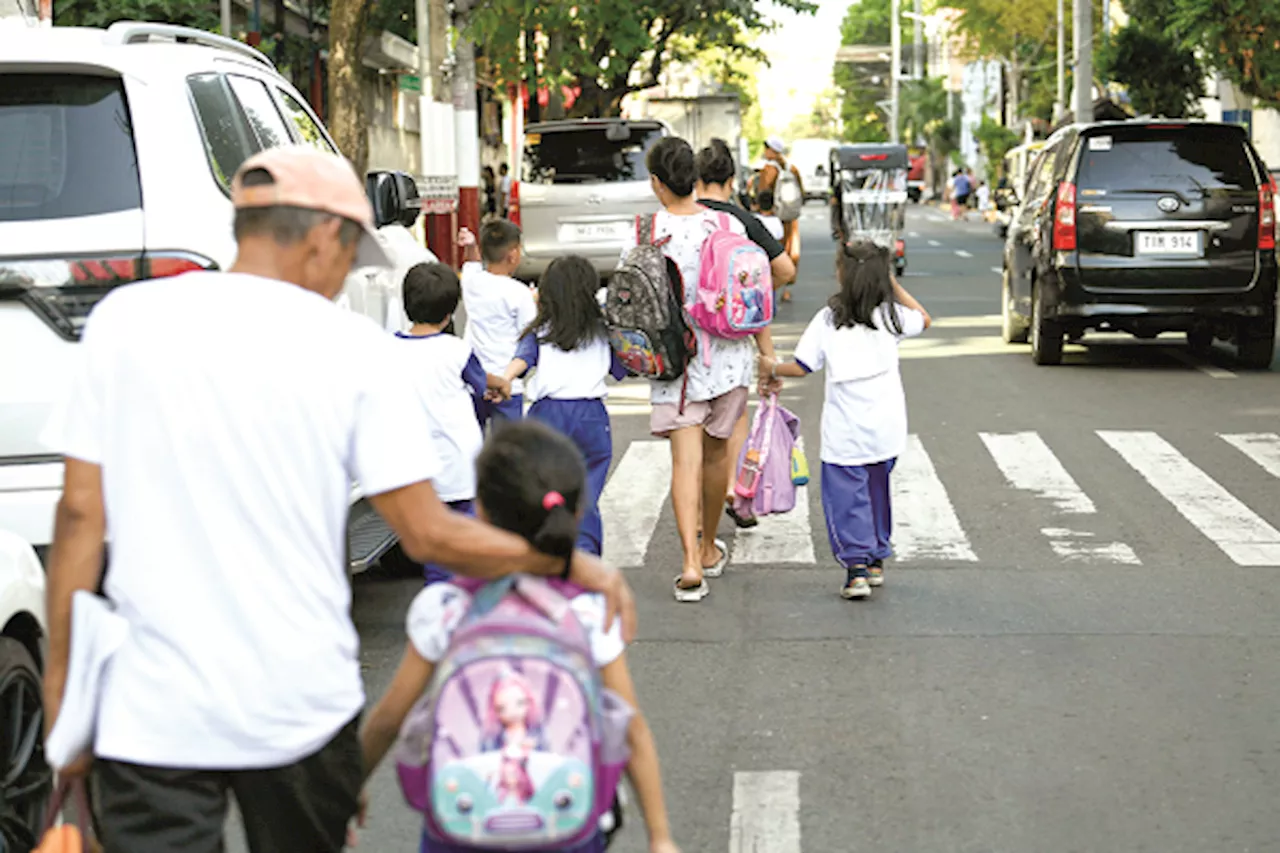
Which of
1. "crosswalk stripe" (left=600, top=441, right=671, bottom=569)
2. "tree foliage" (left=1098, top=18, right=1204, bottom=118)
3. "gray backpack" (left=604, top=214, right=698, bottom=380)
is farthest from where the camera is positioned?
"tree foliage" (left=1098, top=18, right=1204, bottom=118)

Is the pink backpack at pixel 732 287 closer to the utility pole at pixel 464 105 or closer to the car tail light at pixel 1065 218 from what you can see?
the car tail light at pixel 1065 218

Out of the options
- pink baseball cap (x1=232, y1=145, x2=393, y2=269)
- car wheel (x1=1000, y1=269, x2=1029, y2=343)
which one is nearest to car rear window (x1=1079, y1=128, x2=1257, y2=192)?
car wheel (x1=1000, y1=269, x2=1029, y2=343)

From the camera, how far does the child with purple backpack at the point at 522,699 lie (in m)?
2.95

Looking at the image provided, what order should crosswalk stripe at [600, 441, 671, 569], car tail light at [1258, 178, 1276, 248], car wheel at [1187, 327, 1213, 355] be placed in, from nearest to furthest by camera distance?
crosswalk stripe at [600, 441, 671, 569], car tail light at [1258, 178, 1276, 248], car wheel at [1187, 327, 1213, 355]

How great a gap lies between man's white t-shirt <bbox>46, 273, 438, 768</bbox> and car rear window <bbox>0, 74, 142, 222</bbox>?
2.70m

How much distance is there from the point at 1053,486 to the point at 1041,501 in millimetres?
451

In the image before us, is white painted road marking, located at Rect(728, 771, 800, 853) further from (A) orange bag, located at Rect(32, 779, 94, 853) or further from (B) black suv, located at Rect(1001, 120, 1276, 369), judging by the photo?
(B) black suv, located at Rect(1001, 120, 1276, 369)

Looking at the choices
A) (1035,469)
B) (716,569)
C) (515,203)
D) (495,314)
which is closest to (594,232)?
(515,203)

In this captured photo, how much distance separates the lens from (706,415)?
320 inches

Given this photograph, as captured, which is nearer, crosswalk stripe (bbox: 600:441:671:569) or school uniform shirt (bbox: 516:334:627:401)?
school uniform shirt (bbox: 516:334:627:401)

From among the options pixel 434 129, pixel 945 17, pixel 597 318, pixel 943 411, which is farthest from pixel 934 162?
pixel 597 318

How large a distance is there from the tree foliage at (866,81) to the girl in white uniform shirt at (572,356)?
142569mm

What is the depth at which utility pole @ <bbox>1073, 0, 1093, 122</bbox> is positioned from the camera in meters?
33.7

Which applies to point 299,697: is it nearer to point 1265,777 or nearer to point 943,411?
point 1265,777
